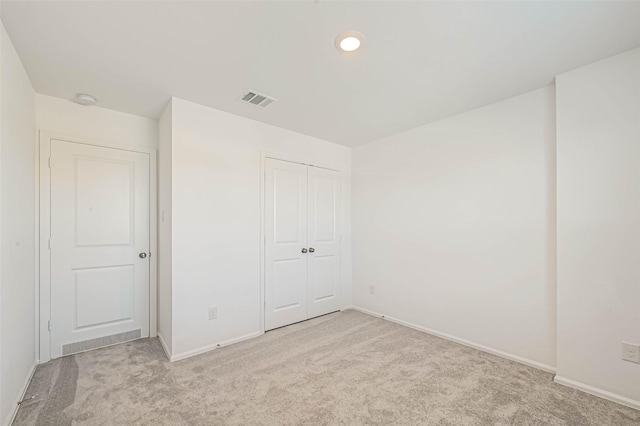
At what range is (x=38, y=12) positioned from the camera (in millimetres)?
1572

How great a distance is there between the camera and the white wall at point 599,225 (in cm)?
194

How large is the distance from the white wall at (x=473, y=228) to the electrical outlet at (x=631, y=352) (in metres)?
0.45

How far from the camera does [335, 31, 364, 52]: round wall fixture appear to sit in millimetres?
1734

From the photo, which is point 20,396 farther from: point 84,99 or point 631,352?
point 631,352

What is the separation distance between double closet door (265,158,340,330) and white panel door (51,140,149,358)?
1382mm

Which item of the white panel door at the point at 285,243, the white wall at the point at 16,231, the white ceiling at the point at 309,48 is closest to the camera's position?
the white ceiling at the point at 309,48

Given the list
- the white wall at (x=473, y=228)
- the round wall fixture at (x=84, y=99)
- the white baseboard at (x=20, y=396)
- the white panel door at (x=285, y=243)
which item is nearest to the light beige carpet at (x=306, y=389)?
the white baseboard at (x=20, y=396)

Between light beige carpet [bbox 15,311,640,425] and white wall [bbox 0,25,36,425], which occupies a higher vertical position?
white wall [bbox 0,25,36,425]

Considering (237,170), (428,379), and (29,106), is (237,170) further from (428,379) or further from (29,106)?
(428,379)

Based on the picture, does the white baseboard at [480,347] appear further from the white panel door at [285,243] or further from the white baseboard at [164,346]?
the white baseboard at [164,346]

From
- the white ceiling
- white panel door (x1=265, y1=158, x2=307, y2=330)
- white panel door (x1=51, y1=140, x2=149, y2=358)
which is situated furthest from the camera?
white panel door (x1=265, y1=158, x2=307, y2=330)

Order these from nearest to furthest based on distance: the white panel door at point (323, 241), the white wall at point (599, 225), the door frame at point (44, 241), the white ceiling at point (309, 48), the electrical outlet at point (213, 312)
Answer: the white ceiling at point (309, 48)
the white wall at point (599, 225)
the door frame at point (44, 241)
the electrical outlet at point (213, 312)
the white panel door at point (323, 241)

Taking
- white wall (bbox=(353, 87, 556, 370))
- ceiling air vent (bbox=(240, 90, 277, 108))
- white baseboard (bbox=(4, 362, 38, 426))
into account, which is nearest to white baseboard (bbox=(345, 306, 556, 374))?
white wall (bbox=(353, 87, 556, 370))

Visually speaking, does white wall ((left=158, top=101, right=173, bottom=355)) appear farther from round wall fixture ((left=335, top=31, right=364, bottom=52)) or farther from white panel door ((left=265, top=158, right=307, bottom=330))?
round wall fixture ((left=335, top=31, right=364, bottom=52))
